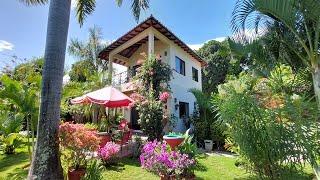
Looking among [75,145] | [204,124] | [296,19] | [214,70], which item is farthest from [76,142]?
[214,70]

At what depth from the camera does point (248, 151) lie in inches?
243

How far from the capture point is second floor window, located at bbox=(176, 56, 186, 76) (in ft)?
68.8

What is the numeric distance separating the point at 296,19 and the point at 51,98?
6951 millimetres

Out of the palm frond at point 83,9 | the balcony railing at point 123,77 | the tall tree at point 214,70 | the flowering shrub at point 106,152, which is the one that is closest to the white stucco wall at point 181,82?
the balcony railing at point 123,77

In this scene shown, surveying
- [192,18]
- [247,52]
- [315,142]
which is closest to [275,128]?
[315,142]

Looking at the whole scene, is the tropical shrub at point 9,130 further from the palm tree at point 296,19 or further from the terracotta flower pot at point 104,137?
the palm tree at point 296,19

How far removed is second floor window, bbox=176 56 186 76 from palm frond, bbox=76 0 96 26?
35.4ft

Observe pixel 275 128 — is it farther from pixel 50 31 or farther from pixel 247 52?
pixel 50 31

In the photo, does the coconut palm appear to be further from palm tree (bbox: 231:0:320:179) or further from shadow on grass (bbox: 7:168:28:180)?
shadow on grass (bbox: 7:168:28:180)

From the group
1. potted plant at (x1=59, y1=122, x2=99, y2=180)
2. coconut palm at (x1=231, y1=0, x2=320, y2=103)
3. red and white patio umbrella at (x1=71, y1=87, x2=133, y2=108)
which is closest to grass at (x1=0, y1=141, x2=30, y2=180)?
potted plant at (x1=59, y1=122, x2=99, y2=180)

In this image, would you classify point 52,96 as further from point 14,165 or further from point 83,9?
point 14,165

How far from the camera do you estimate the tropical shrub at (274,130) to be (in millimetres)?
5477

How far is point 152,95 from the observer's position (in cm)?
1441

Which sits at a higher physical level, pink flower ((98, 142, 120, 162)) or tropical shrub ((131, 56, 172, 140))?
tropical shrub ((131, 56, 172, 140))
